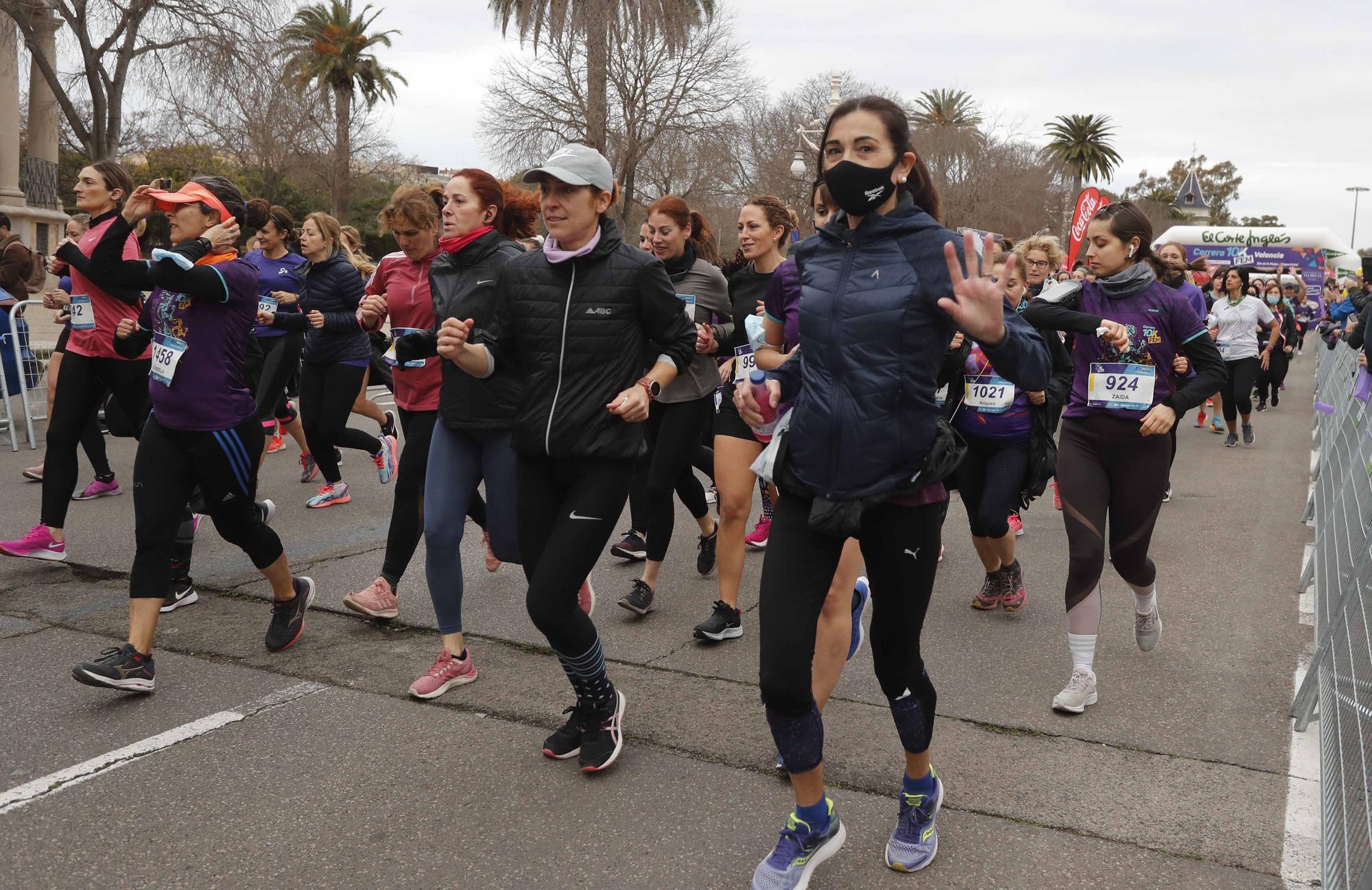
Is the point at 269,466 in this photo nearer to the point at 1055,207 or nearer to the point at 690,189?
the point at 690,189

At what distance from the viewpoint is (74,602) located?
5707 mm

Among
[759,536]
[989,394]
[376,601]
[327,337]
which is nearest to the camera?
[376,601]

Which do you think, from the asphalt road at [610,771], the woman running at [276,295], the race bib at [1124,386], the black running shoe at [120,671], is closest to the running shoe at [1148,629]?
the asphalt road at [610,771]

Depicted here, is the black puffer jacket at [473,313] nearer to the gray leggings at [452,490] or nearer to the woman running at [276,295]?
the gray leggings at [452,490]

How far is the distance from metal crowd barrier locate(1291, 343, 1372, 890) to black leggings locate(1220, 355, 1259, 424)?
238 inches

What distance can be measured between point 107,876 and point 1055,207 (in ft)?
180

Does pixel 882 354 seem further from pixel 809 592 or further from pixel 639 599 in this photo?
pixel 639 599

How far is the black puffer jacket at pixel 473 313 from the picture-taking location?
4.38m

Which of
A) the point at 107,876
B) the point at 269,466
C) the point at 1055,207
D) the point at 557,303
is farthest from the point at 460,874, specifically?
the point at 1055,207

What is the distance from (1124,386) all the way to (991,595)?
168cm

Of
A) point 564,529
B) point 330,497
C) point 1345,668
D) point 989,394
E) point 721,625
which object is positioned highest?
point 989,394

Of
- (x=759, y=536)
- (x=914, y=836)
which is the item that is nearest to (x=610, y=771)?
(x=914, y=836)

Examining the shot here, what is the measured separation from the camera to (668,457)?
18.8 feet

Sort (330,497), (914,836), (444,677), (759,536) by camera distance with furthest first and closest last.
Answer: (330,497) < (759,536) < (444,677) < (914,836)
